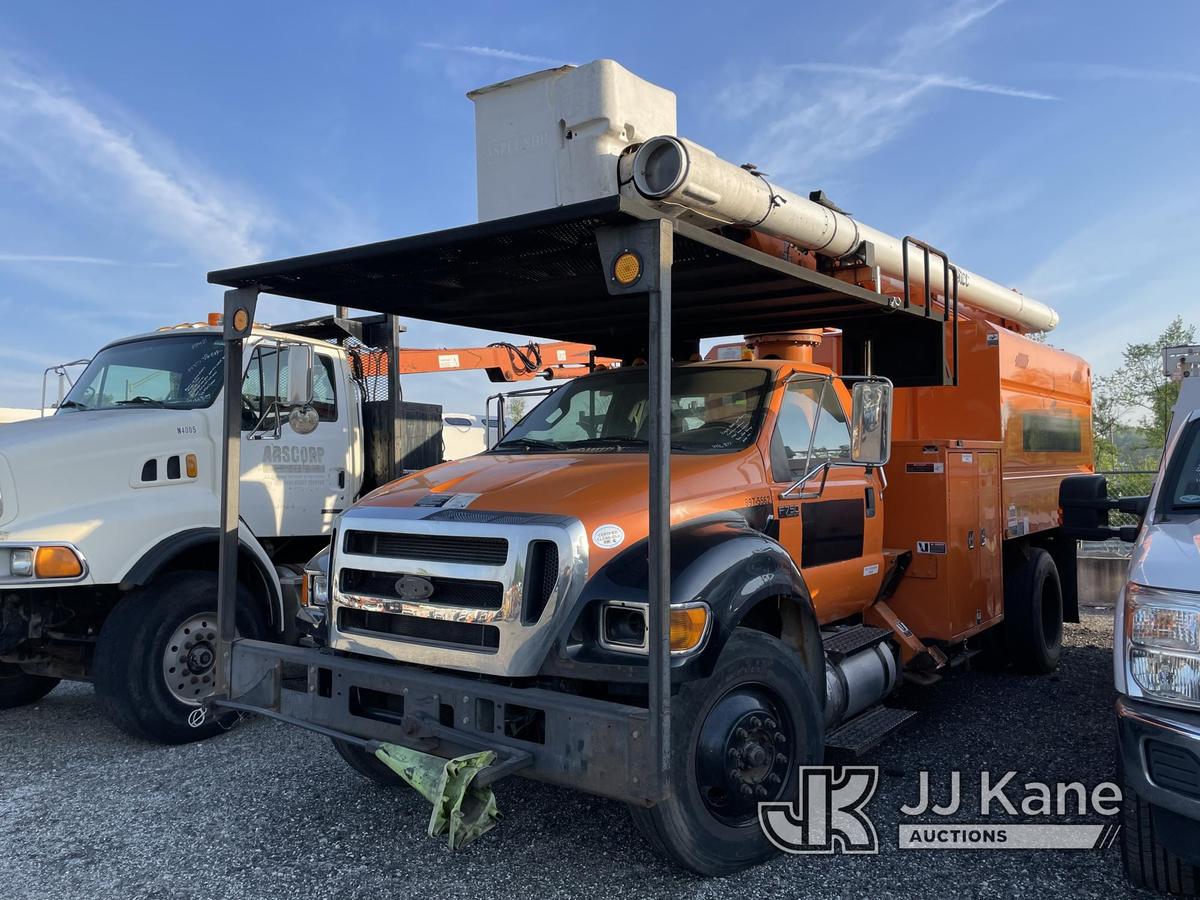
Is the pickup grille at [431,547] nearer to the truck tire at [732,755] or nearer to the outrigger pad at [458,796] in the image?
the outrigger pad at [458,796]

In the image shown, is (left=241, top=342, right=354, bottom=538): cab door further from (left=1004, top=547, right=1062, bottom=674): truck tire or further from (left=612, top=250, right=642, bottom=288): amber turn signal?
(left=1004, top=547, right=1062, bottom=674): truck tire

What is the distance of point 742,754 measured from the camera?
3.45m

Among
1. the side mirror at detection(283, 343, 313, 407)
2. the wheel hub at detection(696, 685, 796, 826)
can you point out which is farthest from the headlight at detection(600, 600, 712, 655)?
the side mirror at detection(283, 343, 313, 407)

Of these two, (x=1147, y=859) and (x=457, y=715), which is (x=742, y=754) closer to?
(x=457, y=715)

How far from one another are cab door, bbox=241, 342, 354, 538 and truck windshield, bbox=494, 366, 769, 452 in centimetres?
169

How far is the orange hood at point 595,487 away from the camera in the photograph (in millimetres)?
3494

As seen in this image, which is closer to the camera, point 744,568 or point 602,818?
point 744,568

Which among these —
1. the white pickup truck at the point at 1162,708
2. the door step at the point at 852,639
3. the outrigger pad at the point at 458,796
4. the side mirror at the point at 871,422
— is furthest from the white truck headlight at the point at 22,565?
the white pickup truck at the point at 1162,708

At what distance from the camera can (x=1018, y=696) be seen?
620 centimetres

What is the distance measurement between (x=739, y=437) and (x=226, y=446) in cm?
258

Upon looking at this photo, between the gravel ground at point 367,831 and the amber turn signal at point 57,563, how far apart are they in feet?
3.67

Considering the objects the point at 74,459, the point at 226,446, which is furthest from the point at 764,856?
the point at 74,459

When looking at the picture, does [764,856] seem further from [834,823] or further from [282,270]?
[282,270]

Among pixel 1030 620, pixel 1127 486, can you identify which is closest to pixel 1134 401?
pixel 1127 486
